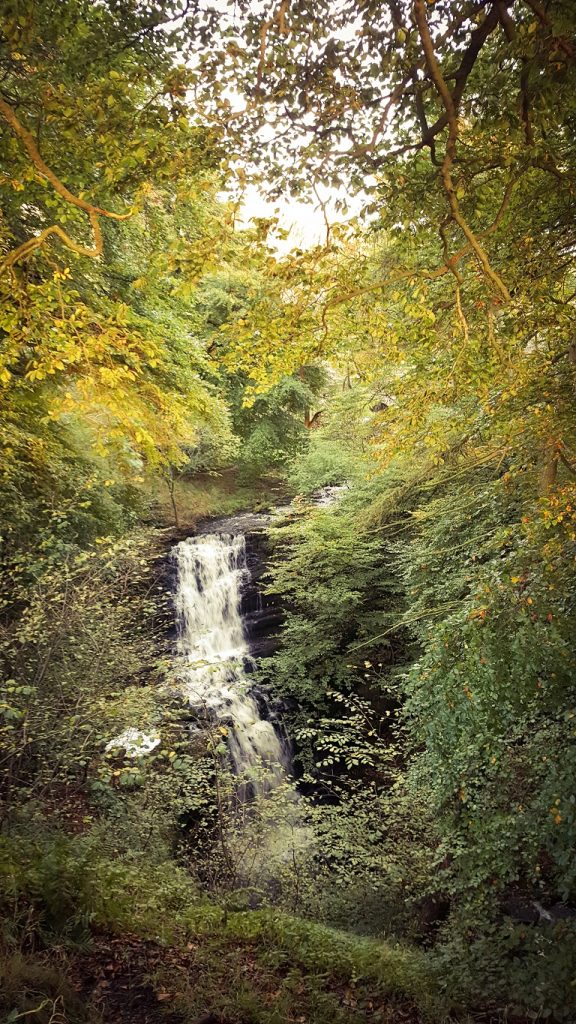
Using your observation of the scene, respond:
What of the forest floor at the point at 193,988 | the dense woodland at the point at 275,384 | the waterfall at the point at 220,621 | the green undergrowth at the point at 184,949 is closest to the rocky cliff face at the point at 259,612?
the waterfall at the point at 220,621

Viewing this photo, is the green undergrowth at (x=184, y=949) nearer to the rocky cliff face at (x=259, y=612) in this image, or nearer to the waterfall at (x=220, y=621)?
the waterfall at (x=220, y=621)

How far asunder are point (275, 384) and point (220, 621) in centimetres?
886

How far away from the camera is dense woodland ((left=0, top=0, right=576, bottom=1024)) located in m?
3.07

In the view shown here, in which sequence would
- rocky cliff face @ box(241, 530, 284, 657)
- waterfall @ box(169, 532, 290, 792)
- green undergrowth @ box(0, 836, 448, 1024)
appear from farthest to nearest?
rocky cliff face @ box(241, 530, 284, 657), waterfall @ box(169, 532, 290, 792), green undergrowth @ box(0, 836, 448, 1024)

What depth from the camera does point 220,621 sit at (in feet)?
41.0

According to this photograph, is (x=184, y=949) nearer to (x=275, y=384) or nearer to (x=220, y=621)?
(x=275, y=384)

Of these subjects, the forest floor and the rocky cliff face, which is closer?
the forest floor

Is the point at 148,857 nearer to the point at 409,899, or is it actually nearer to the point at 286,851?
the point at 286,851

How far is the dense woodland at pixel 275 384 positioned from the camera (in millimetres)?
3066

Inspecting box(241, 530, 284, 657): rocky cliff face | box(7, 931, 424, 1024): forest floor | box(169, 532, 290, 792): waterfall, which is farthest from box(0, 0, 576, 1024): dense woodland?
box(241, 530, 284, 657): rocky cliff face

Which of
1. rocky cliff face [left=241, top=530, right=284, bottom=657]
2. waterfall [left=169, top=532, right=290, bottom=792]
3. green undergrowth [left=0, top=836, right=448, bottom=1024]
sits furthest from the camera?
rocky cliff face [left=241, top=530, right=284, bottom=657]

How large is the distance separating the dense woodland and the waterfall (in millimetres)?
2379

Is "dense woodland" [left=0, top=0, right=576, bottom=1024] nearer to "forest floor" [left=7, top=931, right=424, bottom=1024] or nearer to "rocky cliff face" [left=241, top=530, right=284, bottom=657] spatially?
"forest floor" [left=7, top=931, right=424, bottom=1024]

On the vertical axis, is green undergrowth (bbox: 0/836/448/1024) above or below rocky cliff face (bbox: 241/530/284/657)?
below
